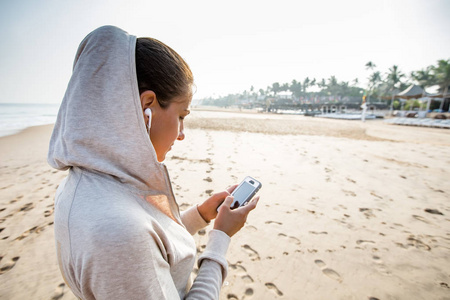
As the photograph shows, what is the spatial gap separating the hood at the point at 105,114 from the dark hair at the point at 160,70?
2.5 inches

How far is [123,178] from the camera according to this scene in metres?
0.81

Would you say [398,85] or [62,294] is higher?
[398,85]

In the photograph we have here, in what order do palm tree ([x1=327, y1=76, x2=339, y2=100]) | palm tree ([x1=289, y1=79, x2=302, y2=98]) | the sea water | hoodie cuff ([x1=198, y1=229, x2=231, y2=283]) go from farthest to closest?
palm tree ([x1=289, y1=79, x2=302, y2=98]) < palm tree ([x1=327, y1=76, x2=339, y2=100]) < the sea water < hoodie cuff ([x1=198, y1=229, x2=231, y2=283])

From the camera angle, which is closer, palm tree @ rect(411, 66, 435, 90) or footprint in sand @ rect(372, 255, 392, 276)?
footprint in sand @ rect(372, 255, 392, 276)

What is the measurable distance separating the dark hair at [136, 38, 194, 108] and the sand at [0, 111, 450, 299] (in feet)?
6.26

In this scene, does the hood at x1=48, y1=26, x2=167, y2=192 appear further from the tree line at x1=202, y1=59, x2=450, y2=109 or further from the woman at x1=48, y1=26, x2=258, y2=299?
the tree line at x1=202, y1=59, x2=450, y2=109

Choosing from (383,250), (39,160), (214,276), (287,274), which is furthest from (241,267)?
(39,160)

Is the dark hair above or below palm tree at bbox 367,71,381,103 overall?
below

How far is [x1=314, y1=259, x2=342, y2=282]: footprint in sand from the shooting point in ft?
6.99

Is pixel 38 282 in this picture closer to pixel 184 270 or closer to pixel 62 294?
pixel 62 294

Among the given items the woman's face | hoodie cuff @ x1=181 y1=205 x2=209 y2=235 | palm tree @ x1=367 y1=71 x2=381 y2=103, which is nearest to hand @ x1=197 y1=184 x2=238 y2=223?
hoodie cuff @ x1=181 y1=205 x2=209 y2=235

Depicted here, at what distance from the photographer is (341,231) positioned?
2871mm

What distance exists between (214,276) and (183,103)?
2.93 ft

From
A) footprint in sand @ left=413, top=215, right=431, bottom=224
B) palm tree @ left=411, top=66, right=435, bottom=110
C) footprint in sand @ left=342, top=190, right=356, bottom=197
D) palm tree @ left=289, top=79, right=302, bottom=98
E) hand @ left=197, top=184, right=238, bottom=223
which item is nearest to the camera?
hand @ left=197, top=184, right=238, bottom=223
